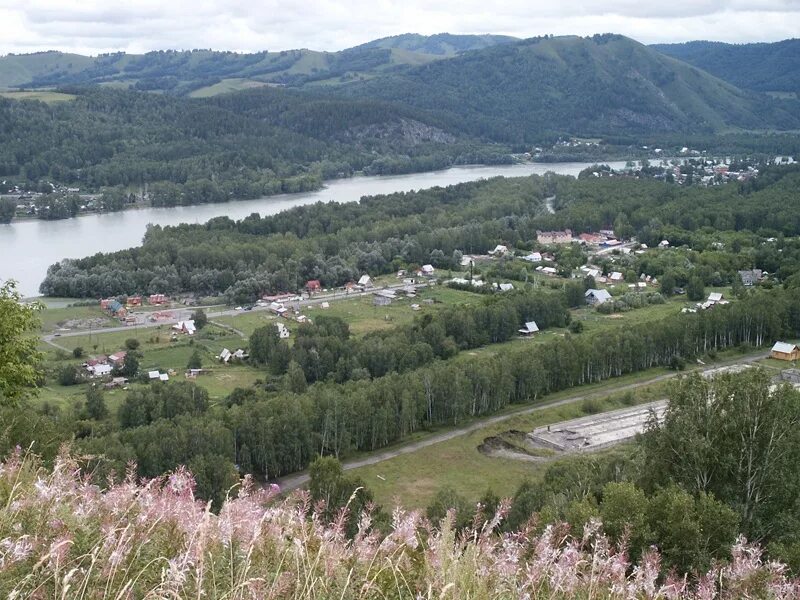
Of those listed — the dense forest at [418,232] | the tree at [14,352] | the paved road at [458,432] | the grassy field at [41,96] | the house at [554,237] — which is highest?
the grassy field at [41,96]

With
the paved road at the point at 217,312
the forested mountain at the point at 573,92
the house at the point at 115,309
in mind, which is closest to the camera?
the paved road at the point at 217,312

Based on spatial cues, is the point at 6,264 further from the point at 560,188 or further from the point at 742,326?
the point at 560,188

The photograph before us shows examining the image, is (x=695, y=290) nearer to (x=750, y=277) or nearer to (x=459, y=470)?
(x=750, y=277)

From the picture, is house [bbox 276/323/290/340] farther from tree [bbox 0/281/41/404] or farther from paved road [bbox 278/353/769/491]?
tree [bbox 0/281/41/404]

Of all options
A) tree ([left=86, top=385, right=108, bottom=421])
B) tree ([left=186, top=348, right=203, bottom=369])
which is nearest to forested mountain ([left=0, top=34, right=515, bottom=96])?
tree ([left=186, top=348, right=203, bottom=369])

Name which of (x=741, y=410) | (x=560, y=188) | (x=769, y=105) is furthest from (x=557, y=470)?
(x=769, y=105)

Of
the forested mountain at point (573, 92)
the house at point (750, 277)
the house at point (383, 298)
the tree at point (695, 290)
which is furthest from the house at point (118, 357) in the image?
the forested mountain at point (573, 92)

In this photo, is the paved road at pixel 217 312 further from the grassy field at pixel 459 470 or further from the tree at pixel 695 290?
the grassy field at pixel 459 470
